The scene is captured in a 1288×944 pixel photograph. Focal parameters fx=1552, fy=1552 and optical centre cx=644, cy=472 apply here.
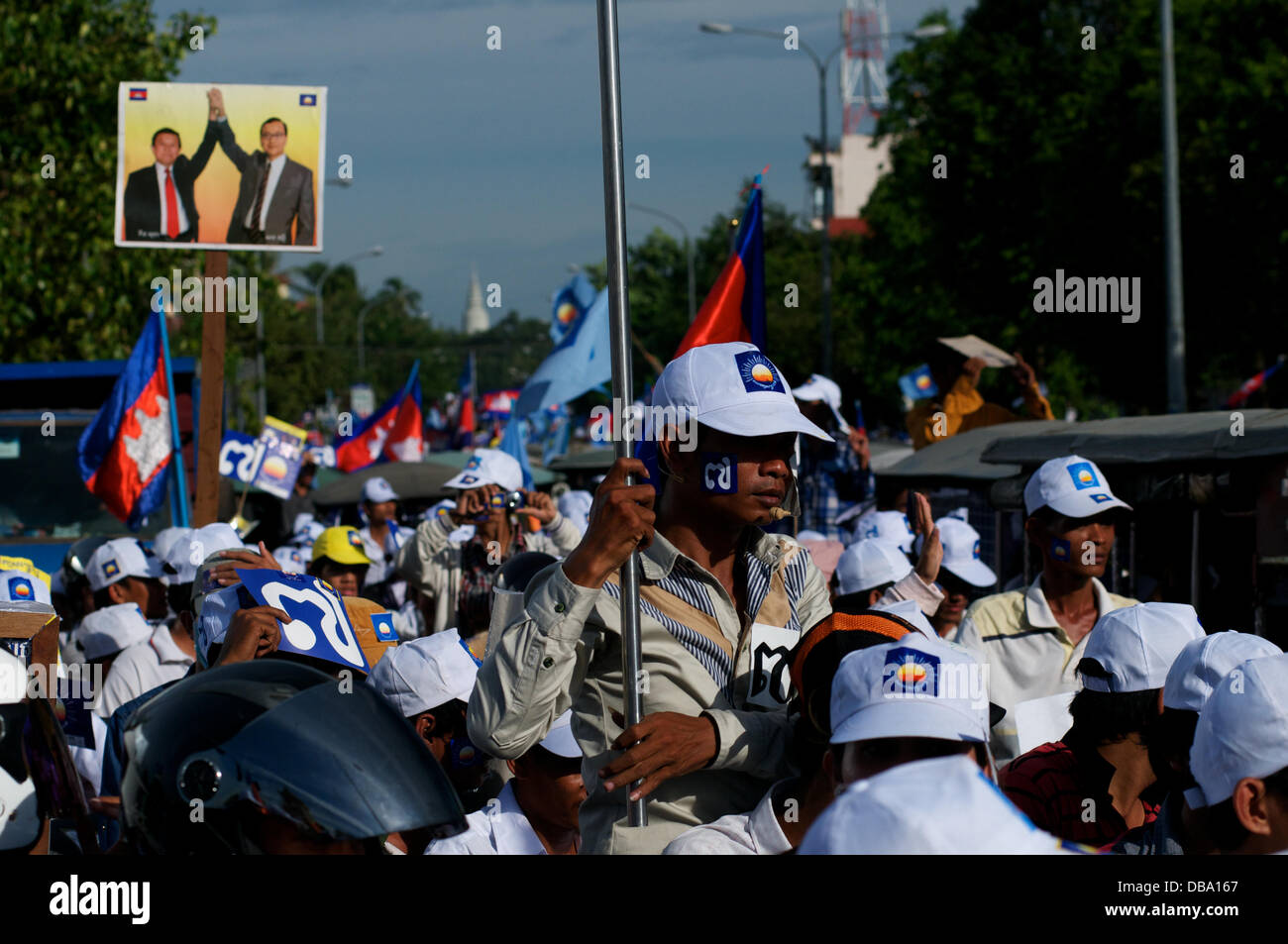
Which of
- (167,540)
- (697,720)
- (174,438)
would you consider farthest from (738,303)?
(697,720)

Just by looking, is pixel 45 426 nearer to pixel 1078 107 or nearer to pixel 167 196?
pixel 167 196

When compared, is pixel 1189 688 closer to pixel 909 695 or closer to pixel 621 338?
pixel 909 695

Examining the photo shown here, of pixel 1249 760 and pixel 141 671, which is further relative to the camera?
pixel 141 671

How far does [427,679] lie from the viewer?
14.1 feet

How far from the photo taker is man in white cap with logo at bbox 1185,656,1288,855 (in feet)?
8.34

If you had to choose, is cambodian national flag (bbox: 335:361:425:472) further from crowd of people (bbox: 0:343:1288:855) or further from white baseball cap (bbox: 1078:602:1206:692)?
white baseball cap (bbox: 1078:602:1206:692)

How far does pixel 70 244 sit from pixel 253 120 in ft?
36.3

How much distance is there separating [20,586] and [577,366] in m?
5.46

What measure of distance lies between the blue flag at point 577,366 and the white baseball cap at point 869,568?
4.11 meters

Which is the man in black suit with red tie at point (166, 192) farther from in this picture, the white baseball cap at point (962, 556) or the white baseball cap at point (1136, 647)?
the white baseball cap at point (1136, 647)

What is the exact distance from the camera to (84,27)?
1870cm

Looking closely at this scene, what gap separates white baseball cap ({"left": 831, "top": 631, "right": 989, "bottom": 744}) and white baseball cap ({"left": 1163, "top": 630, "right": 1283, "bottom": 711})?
673 millimetres

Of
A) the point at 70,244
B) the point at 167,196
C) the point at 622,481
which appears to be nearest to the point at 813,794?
the point at 622,481

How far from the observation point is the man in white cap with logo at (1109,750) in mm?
3490
